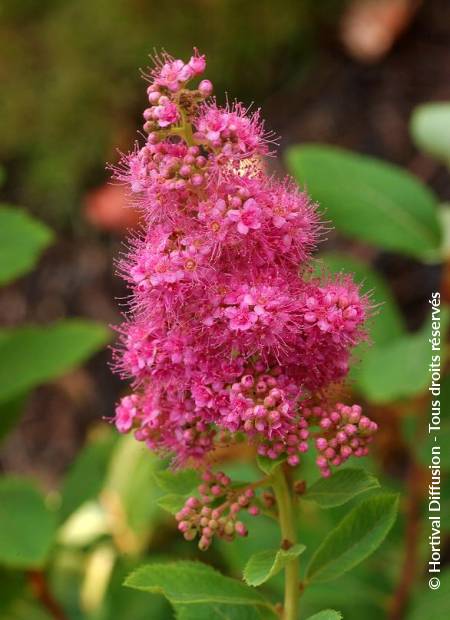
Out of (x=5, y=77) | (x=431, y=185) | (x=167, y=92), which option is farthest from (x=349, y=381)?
(x=5, y=77)

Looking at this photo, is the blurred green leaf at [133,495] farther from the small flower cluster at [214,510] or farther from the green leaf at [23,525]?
the small flower cluster at [214,510]

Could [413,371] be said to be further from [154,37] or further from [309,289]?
[154,37]

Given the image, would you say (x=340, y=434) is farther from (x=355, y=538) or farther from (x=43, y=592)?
(x=43, y=592)

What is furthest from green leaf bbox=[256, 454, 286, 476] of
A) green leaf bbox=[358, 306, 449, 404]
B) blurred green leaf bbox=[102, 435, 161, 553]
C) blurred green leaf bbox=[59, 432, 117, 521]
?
blurred green leaf bbox=[102, 435, 161, 553]

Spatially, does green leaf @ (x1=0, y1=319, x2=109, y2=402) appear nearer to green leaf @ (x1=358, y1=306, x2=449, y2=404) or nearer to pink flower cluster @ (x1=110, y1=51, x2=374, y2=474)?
green leaf @ (x1=358, y1=306, x2=449, y2=404)

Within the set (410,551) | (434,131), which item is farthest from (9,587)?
(434,131)
